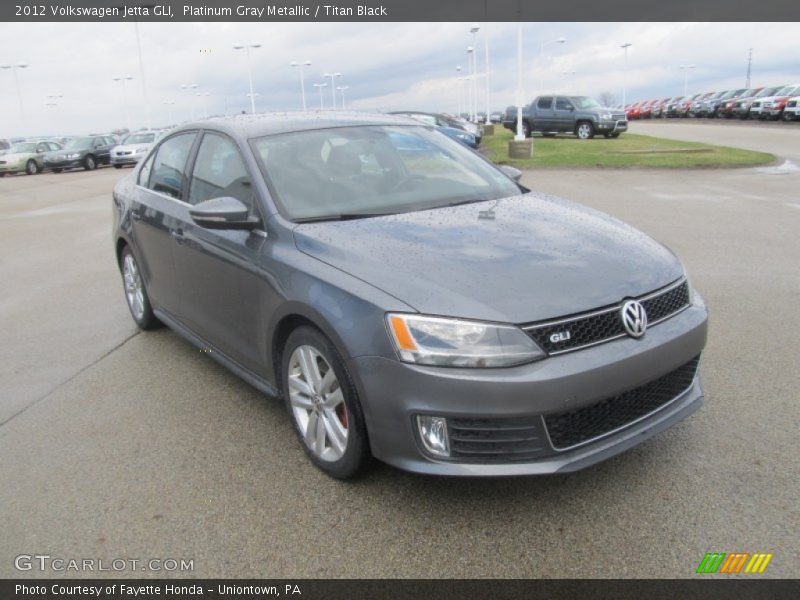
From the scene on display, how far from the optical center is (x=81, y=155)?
1324 inches

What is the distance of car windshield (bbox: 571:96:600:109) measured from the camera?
95.1 ft

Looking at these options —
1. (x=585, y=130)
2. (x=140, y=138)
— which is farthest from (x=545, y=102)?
(x=140, y=138)

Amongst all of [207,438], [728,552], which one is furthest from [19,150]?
[728,552]

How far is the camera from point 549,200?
13.5 feet

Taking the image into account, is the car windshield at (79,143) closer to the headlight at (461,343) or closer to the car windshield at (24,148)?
the car windshield at (24,148)

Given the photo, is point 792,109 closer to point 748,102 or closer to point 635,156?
point 748,102

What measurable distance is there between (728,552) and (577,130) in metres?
28.6

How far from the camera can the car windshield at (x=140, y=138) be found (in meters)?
33.4

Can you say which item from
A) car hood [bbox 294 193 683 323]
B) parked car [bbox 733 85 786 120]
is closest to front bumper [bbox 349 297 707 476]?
car hood [bbox 294 193 683 323]

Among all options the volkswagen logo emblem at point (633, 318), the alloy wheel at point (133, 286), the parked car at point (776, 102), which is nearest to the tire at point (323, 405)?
the volkswagen logo emblem at point (633, 318)

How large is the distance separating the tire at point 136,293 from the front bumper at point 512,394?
10.7 ft

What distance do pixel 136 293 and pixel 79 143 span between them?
3249cm

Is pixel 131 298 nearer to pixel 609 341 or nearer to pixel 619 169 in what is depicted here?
pixel 609 341
